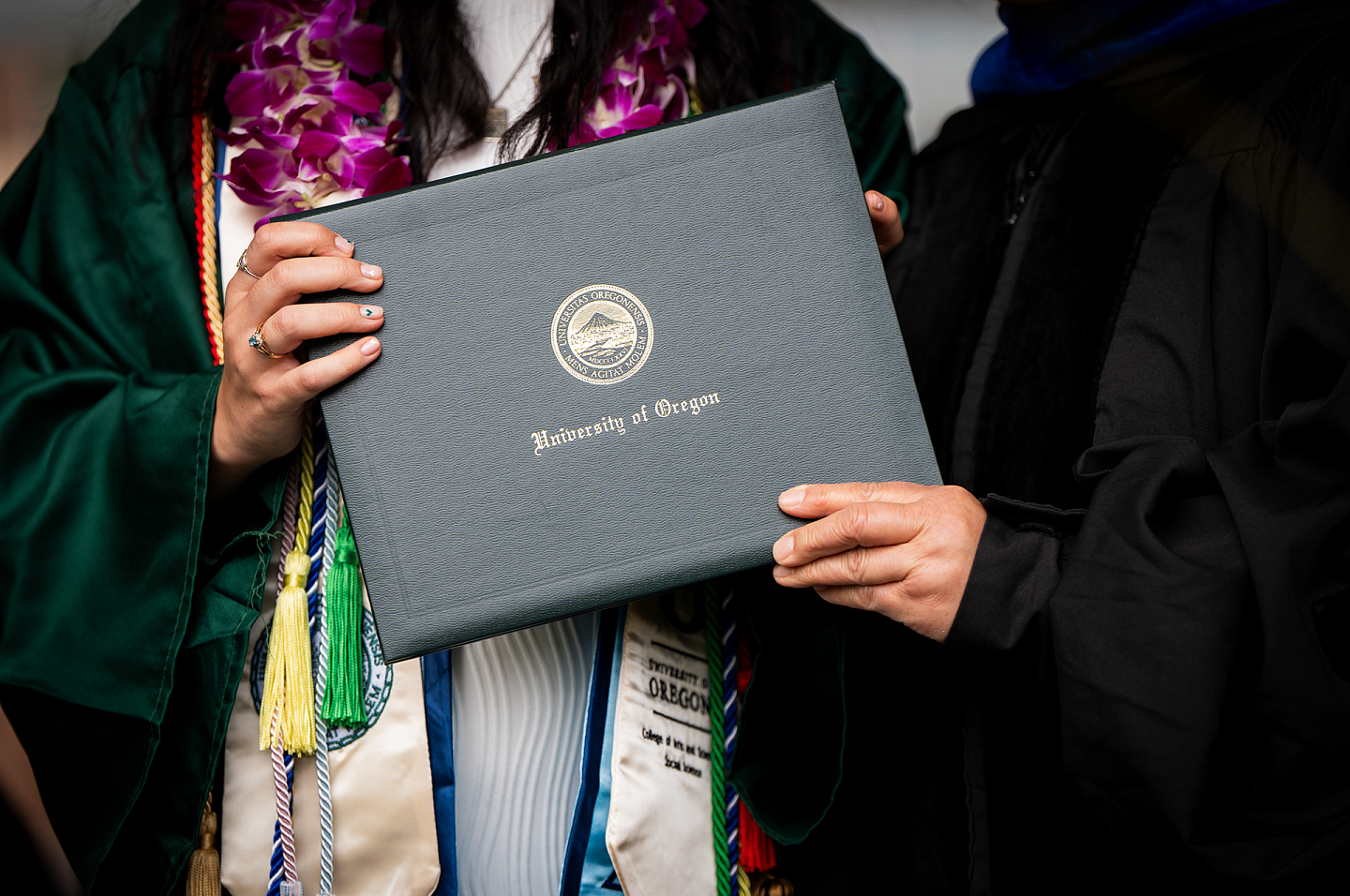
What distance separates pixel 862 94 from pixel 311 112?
0.78 m

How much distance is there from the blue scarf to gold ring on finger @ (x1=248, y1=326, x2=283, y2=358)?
104 centimetres

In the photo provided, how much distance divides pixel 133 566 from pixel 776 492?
29.0 inches

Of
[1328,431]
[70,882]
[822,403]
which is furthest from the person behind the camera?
[70,882]

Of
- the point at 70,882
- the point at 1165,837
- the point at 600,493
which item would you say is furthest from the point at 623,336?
the point at 70,882

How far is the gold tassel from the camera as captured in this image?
99 centimetres

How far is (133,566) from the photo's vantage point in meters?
1.00

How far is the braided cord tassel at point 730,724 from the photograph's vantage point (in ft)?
3.48

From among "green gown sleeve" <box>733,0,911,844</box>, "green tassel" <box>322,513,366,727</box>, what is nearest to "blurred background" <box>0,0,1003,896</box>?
"green gown sleeve" <box>733,0,911,844</box>

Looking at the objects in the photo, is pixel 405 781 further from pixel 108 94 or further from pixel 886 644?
pixel 108 94

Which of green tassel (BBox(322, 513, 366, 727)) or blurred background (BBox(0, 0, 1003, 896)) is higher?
blurred background (BBox(0, 0, 1003, 896))

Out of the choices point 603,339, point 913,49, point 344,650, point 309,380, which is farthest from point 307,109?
point 913,49

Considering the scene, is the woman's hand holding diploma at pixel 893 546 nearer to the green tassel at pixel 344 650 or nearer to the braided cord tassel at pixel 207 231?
the green tassel at pixel 344 650

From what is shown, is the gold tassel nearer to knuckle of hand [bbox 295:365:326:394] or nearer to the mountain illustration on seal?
knuckle of hand [bbox 295:365:326:394]

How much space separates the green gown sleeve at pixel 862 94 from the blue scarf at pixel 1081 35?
0.15 meters
